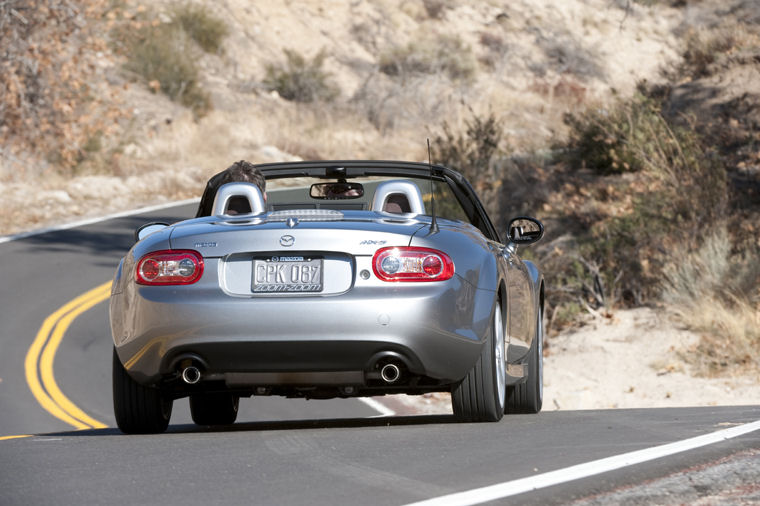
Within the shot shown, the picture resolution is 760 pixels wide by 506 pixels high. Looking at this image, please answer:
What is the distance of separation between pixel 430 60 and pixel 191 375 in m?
47.6

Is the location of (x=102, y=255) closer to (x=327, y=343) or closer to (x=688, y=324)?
(x=688, y=324)

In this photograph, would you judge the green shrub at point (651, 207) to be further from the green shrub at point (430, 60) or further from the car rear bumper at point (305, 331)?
the green shrub at point (430, 60)

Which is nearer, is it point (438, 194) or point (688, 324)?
point (688, 324)

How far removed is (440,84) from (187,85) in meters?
11.2

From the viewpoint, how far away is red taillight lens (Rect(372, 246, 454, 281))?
657 cm

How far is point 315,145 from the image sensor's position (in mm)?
35219

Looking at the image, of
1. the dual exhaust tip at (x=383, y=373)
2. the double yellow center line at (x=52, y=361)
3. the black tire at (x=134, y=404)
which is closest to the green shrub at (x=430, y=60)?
the double yellow center line at (x=52, y=361)

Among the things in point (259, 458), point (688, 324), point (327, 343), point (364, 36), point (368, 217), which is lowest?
point (688, 324)

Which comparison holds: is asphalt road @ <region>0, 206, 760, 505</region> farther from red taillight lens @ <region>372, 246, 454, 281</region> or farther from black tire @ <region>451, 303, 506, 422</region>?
red taillight lens @ <region>372, 246, 454, 281</region>

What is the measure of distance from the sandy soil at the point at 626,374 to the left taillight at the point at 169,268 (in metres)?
7.54

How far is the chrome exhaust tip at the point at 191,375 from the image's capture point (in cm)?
673

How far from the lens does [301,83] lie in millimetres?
47562

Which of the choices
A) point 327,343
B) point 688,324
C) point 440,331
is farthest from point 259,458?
point 688,324

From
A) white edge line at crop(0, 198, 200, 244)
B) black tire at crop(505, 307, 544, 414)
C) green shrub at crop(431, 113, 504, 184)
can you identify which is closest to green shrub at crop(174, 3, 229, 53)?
white edge line at crop(0, 198, 200, 244)
